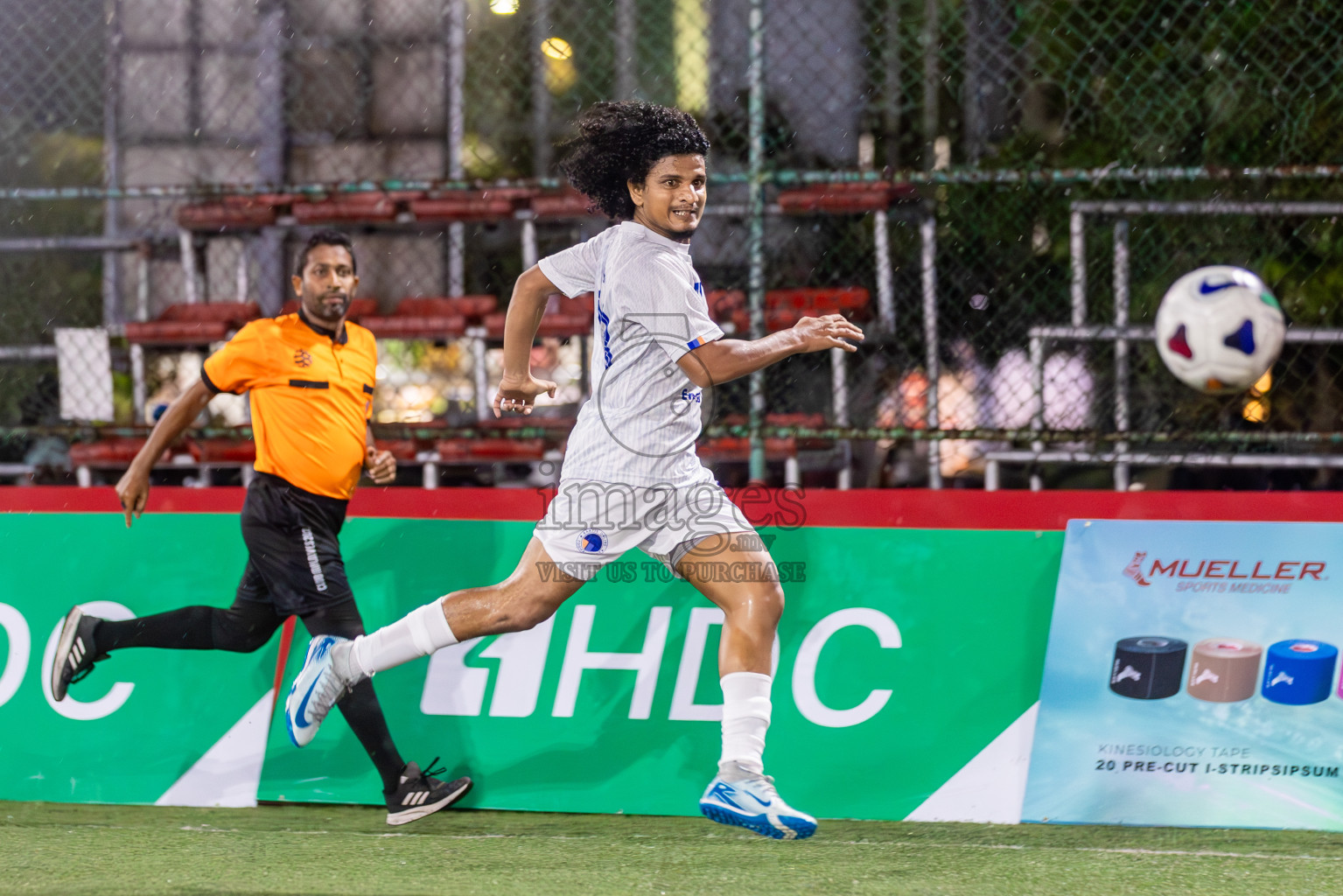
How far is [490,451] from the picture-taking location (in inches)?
220

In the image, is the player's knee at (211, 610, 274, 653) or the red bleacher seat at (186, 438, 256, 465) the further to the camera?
the red bleacher seat at (186, 438, 256, 465)

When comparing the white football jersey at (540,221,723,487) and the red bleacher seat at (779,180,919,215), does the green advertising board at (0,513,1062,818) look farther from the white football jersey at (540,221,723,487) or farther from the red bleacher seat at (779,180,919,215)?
the red bleacher seat at (779,180,919,215)

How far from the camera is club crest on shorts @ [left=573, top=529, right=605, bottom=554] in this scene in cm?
284

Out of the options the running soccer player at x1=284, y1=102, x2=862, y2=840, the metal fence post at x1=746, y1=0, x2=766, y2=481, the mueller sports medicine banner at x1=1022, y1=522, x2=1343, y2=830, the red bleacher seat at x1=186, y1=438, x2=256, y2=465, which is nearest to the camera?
the running soccer player at x1=284, y1=102, x2=862, y2=840

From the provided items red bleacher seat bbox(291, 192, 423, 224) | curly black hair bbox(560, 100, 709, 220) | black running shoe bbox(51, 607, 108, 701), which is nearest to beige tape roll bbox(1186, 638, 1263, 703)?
curly black hair bbox(560, 100, 709, 220)

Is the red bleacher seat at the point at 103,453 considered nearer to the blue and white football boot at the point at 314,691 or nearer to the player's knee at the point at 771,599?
Answer: the blue and white football boot at the point at 314,691

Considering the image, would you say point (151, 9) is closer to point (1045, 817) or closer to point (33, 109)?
point (33, 109)

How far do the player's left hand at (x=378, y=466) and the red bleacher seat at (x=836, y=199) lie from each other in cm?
302

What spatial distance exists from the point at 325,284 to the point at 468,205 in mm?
2962

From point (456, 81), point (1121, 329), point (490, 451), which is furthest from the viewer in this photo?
point (456, 81)

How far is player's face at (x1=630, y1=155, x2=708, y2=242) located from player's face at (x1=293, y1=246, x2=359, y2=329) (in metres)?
1.13

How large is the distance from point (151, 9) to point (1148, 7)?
6.38 metres

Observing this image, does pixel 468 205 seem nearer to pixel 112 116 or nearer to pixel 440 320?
pixel 440 320

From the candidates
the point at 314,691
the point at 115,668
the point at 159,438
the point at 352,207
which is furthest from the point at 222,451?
the point at 314,691
